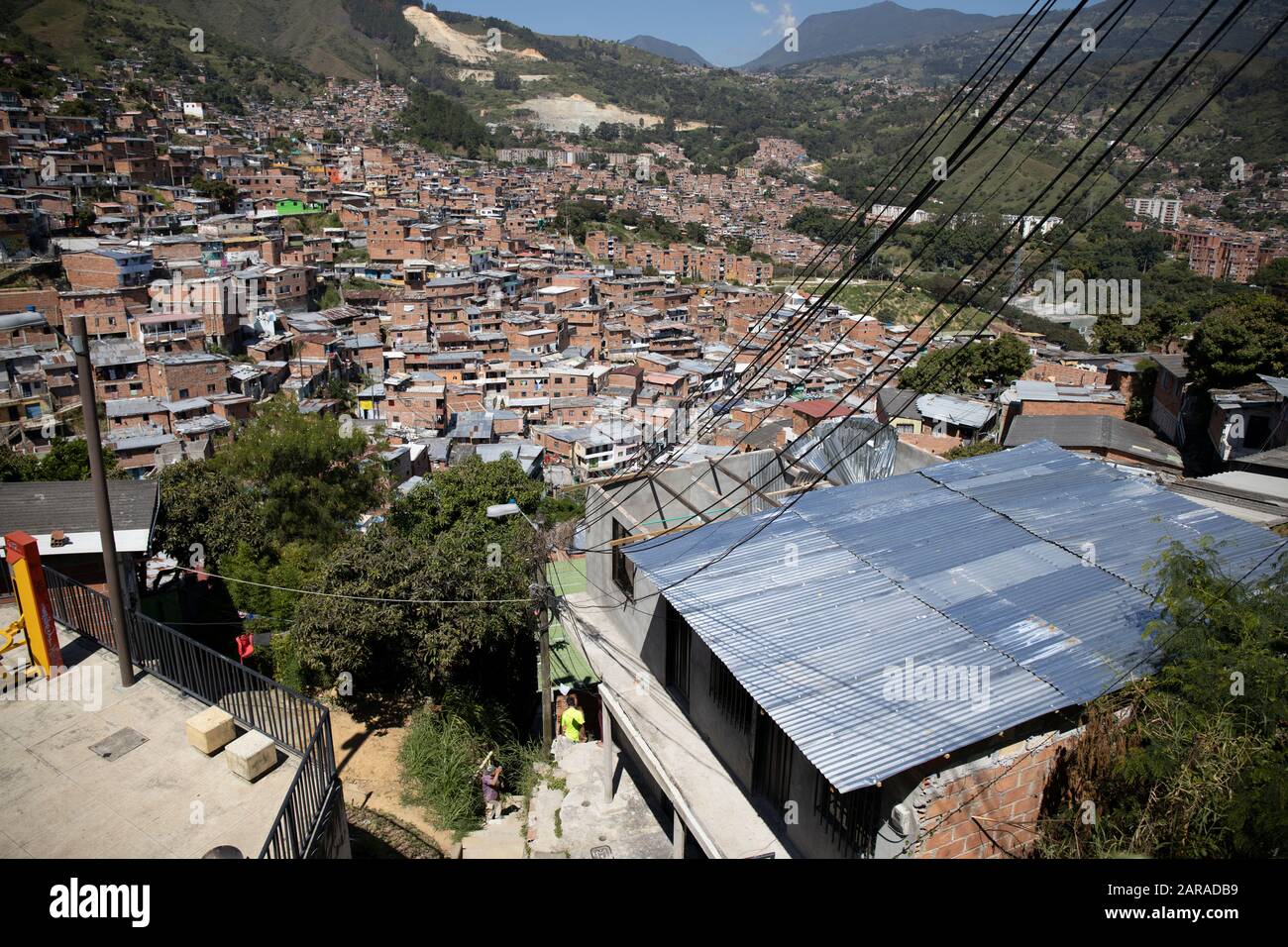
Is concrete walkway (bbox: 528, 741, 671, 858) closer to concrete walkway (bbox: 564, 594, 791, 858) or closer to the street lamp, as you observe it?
the street lamp

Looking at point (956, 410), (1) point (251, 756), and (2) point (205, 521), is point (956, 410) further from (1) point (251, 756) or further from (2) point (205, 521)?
(1) point (251, 756)

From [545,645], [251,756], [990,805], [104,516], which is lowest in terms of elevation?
[545,645]

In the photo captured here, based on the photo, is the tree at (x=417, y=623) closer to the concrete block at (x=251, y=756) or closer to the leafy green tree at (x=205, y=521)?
the leafy green tree at (x=205, y=521)

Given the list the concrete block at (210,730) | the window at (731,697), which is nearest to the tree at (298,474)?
the concrete block at (210,730)

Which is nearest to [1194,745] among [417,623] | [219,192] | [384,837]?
[384,837]

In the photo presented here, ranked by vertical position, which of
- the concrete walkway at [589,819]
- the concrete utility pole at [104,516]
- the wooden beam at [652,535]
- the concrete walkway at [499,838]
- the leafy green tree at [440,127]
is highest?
the leafy green tree at [440,127]

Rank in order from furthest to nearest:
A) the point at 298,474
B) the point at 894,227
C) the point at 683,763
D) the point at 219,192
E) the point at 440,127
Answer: the point at 440,127, the point at 219,192, the point at 298,474, the point at 683,763, the point at 894,227
